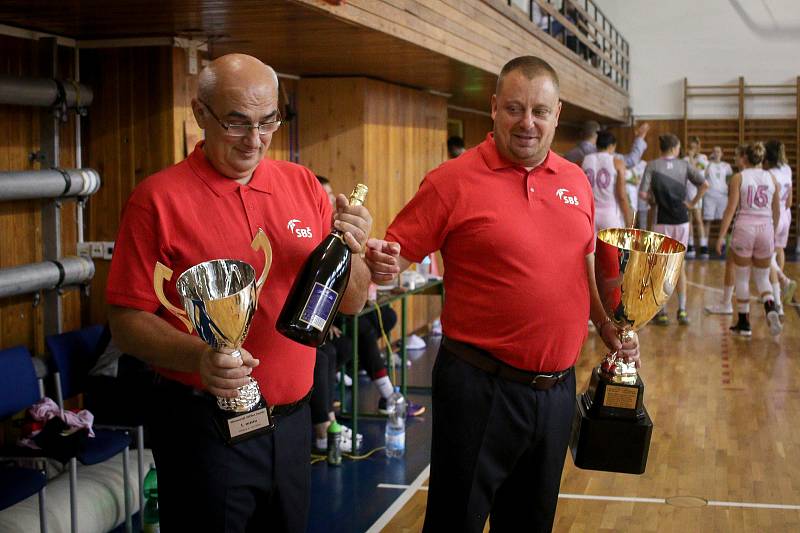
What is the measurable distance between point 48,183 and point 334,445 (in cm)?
209

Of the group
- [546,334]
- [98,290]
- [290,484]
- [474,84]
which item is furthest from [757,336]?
[290,484]

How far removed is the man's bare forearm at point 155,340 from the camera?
6.57 feet

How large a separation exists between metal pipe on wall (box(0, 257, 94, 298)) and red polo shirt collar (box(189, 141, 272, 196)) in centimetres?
265

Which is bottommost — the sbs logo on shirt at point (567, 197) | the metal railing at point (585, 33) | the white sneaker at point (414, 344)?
the white sneaker at point (414, 344)

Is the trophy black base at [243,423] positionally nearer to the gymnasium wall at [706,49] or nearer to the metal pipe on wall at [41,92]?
the metal pipe on wall at [41,92]

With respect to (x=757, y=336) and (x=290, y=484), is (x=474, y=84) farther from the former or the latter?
(x=290, y=484)

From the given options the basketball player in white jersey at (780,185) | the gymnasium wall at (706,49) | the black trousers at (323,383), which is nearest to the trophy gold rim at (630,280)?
the black trousers at (323,383)

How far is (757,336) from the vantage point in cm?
923

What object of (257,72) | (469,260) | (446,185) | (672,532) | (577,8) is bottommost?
(672,532)

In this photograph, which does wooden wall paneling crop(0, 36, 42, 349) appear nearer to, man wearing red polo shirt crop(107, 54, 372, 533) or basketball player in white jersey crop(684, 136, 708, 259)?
man wearing red polo shirt crop(107, 54, 372, 533)

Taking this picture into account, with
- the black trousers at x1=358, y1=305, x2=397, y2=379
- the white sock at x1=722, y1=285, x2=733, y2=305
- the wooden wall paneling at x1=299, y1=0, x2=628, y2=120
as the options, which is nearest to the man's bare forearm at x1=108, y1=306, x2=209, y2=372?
the wooden wall paneling at x1=299, y1=0, x2=628, y2=120

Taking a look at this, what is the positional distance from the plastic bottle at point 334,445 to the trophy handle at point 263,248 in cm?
332

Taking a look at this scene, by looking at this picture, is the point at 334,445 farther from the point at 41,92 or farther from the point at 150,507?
the point at 41,92

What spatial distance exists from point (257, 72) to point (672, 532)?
10.6 feet
